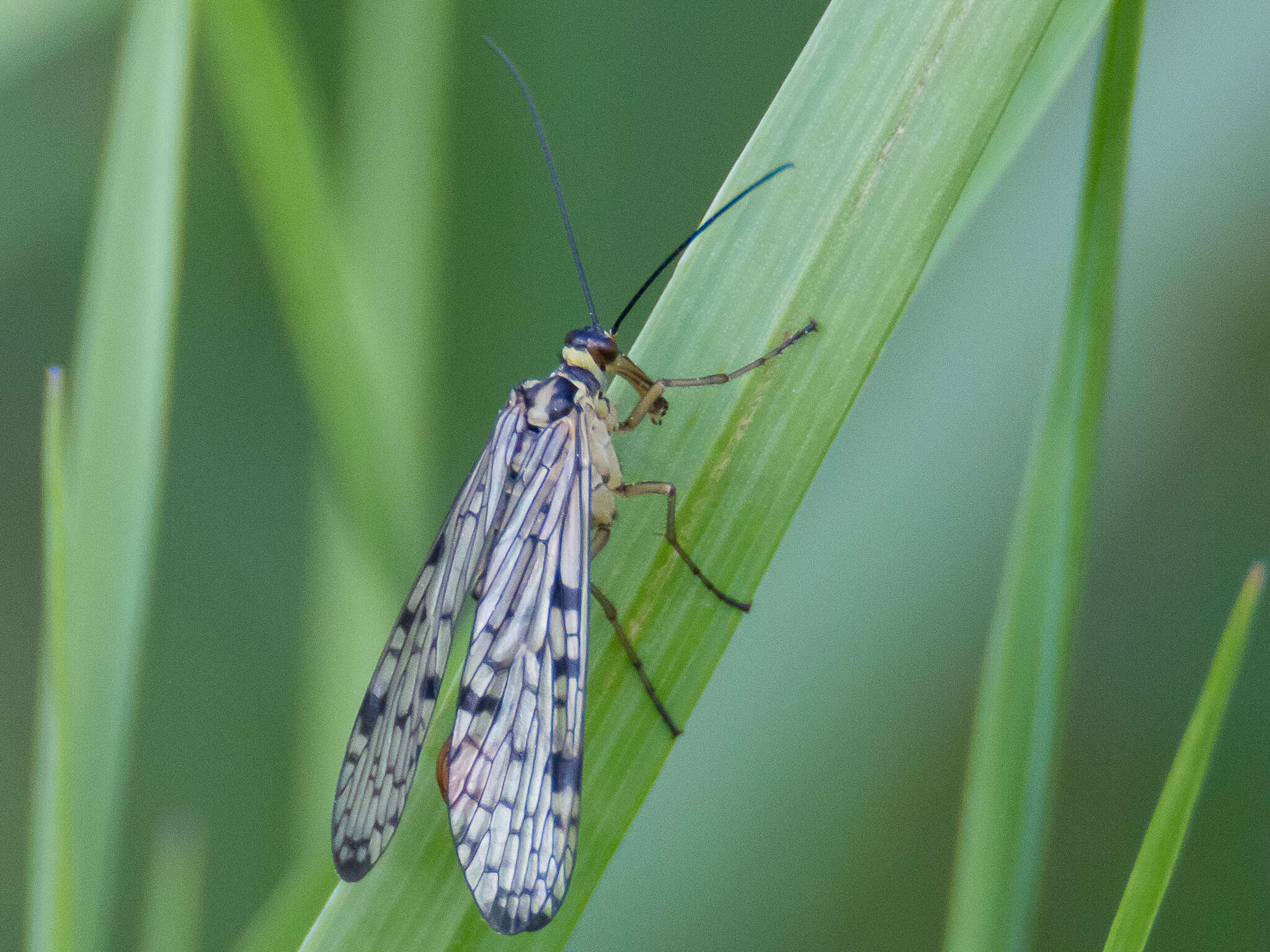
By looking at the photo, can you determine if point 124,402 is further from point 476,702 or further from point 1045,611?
point 1045,611

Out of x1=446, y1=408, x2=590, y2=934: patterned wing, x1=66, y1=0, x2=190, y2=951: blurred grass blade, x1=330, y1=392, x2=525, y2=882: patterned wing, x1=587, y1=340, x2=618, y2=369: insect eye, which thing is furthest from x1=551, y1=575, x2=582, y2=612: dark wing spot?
x1=66, y1=0, x2=190, y2=951: blurred grass blade

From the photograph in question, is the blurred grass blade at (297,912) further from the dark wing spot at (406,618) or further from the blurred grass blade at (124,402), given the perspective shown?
the dark wing spot at (406,618)

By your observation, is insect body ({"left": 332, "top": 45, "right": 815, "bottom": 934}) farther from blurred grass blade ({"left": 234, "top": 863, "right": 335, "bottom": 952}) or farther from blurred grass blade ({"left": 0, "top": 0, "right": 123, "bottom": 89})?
blurred grass blade ({"left": 0, "top": 0, "right": 123, "bottom": 89})

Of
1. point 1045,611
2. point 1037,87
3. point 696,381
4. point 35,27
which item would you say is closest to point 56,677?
point 696,381

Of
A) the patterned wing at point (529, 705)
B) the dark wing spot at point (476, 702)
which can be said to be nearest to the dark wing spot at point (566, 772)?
the patterned wing at point (529, 705)

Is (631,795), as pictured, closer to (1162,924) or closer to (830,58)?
(830,58)

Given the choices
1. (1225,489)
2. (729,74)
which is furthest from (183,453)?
(1225,489)

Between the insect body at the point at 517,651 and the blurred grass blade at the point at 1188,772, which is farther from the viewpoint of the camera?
the insect body at the point at 517,651
